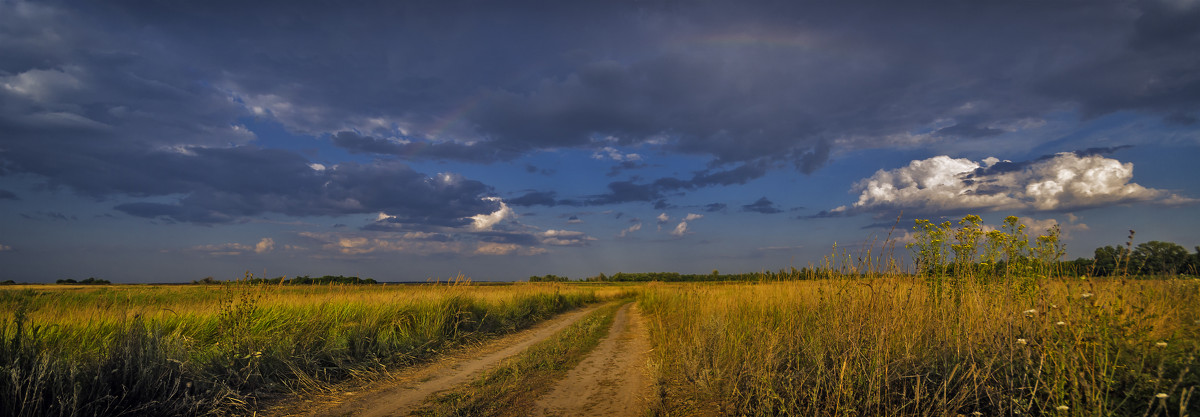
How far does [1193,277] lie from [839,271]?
300cm

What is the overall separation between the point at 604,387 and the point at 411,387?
9.68 ft

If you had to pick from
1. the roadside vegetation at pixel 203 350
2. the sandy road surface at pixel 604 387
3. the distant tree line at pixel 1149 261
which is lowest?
the sandy road surface at pixel 604 387

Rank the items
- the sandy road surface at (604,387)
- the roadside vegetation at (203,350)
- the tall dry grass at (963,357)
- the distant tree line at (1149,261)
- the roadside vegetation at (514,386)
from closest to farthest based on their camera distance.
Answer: the tall dry grass at (963,357) → the distant tree line at (1149,261) → the roadside vegetation at (203,350) → the roadside vegetation at (514,386) → the sandy road surface at (604,387)

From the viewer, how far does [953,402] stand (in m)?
3.91

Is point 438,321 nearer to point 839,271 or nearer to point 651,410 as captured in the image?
point 651,410

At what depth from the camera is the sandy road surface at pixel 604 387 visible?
590 centimetres

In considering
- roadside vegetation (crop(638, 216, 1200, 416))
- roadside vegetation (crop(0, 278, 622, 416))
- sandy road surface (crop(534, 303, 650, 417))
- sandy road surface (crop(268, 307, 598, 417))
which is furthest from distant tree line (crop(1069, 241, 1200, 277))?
roadside vegetation (crop(0, 278, 622, 416))

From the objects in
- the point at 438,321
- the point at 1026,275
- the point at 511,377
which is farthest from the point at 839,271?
the point at 438,321

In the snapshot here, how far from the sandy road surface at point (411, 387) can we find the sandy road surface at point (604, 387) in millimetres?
1717

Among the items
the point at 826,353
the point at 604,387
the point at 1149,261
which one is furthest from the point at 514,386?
the point at 1149,261

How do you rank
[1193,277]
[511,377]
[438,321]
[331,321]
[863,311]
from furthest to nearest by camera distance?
[438,321], [331,321], [511,377], [863,311], [1193,277]

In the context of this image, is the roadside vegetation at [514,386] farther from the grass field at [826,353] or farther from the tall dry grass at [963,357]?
the tall dry grass at [963,357]

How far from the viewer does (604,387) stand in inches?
281

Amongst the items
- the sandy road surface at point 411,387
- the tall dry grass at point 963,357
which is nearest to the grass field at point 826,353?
the tall dry grass at point 963,357
